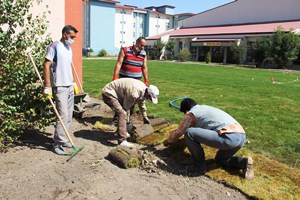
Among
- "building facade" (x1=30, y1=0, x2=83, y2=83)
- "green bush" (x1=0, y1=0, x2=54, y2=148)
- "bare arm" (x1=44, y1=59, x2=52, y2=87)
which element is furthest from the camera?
"building facade" (x1=30, y1=0, x2=83, y2=83)

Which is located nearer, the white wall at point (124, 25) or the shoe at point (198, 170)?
the shoe at point (198, 170)

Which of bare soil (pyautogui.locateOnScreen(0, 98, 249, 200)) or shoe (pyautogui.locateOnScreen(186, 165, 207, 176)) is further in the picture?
shoe (pyautogui.locateOnScreen(186, 165, 207, 176))

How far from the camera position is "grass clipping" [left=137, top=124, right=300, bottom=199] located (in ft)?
12.9

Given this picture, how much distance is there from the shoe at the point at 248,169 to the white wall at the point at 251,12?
41510 mm

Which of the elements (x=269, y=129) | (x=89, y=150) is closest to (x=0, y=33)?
(x=89, y=150)

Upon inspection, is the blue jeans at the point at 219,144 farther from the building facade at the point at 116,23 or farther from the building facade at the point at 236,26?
the building facade at the point at 116,23

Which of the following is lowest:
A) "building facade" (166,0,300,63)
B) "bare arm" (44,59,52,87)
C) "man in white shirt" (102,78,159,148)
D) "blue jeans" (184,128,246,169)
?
"blue jeans" (184,128,246,169)

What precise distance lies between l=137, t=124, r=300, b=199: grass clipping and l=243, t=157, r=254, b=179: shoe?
6 cm

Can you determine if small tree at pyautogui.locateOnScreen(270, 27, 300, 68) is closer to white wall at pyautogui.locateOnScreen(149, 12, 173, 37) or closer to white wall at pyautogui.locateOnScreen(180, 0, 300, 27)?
white wall at pyautogui.locateOnScreen(180, 0, 300, 27)

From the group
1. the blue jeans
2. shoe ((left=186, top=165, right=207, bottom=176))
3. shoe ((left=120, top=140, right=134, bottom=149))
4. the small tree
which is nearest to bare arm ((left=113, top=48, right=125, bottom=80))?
shoe ((left=120, top=140, right=134, bottom=149))

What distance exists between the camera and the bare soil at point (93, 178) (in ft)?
12.4

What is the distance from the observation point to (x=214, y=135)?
13.6ft

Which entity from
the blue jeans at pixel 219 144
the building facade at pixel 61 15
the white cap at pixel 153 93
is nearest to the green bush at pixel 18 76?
the white cap at pixel 153 93

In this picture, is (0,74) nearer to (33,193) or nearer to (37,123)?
(37,123)
